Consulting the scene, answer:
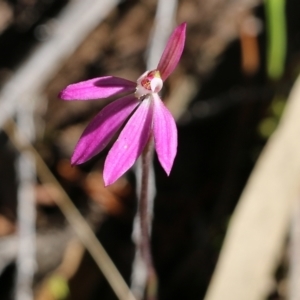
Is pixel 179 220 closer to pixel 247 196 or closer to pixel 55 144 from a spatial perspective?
pixel 247 196

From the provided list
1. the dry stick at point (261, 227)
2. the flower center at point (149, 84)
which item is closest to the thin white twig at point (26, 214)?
the dry stick at point (261, 227)

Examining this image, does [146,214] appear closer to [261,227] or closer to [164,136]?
[164,136]

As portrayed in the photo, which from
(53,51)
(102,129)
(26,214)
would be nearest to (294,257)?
(102,129)

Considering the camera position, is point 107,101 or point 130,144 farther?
point 107,101

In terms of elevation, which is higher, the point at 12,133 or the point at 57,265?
the point at 12,133

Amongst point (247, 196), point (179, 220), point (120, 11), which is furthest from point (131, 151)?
point (120, 11)

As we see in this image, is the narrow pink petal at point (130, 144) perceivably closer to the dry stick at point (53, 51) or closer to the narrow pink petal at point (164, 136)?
the narrow pink petal at point (164, 136)
